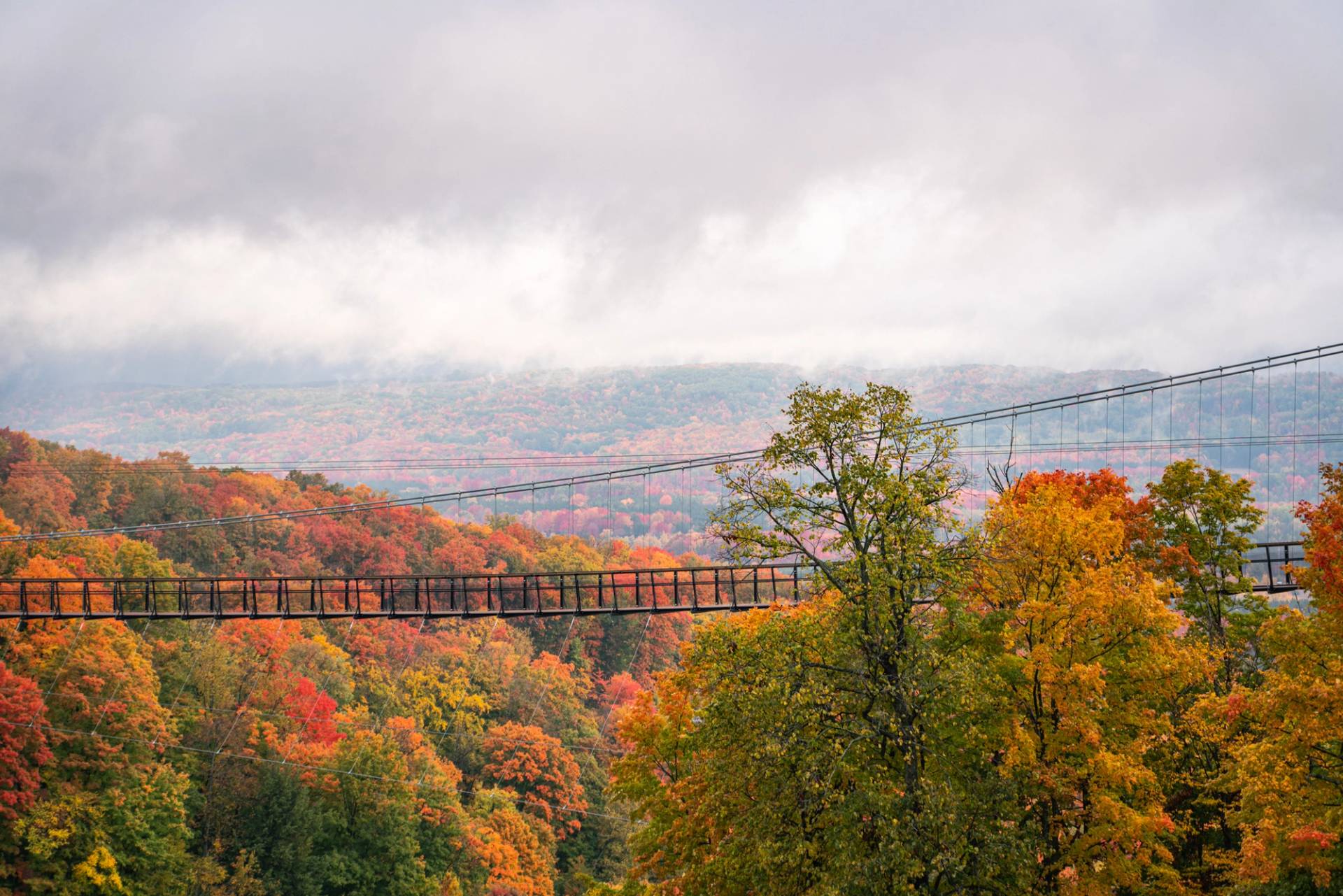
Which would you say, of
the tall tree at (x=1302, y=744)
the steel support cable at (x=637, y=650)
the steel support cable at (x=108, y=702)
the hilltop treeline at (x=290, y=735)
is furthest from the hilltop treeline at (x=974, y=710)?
the steel support cable at (x=637, y=650)

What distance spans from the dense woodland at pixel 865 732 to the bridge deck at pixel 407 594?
5.17 feet

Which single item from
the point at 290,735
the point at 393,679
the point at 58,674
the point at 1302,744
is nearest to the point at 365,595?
the point at 393,679

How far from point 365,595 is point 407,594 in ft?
7.43

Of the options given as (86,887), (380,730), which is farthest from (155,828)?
(380,730)

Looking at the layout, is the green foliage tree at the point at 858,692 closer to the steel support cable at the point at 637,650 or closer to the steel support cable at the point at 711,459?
the steel support cable at the point at 711,459

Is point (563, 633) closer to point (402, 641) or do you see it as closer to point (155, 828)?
point (402, 641)

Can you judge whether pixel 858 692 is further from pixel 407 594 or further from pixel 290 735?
pixel 407 594

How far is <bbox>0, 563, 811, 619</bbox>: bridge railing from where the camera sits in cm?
2792

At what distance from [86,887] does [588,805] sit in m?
22.1

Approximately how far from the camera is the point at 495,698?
184 ft

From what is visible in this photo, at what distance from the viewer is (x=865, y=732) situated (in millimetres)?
16094

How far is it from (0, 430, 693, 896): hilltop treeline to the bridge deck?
1.82 m

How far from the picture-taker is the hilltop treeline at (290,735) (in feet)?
128

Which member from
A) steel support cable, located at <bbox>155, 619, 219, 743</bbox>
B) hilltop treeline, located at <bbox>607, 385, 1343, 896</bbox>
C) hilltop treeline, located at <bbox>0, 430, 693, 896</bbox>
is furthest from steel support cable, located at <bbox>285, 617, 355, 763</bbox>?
hilltop treeline, located at <bbox>607, 385, 1343, 896</bbox>
